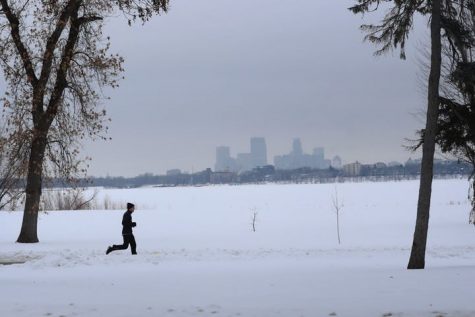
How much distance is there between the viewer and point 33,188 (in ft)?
69.2

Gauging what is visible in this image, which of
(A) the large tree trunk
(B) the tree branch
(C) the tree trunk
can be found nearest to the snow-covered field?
(A) the large tree trunk

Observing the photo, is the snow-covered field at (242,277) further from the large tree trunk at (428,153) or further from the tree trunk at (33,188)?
the tree trunk at (33,188)

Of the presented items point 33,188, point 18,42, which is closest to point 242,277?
point 33,188

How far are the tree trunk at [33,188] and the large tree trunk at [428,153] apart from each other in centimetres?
1364

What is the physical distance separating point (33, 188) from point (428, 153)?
1460cm

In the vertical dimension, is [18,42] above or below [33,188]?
above

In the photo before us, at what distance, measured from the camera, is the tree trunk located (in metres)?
20.6

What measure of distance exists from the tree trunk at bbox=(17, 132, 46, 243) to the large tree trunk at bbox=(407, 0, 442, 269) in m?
13.6

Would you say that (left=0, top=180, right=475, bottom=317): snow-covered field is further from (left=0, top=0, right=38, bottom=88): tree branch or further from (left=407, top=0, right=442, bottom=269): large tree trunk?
(left=0, top=0, right=38, bottom=88): tree branch

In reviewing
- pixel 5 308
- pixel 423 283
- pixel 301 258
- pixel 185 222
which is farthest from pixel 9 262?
pixel 185 222

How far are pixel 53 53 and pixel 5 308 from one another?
523 inches

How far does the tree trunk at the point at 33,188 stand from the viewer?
67.6 ft

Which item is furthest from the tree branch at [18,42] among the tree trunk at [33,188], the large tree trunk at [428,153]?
the large tree trunk at [428,153]

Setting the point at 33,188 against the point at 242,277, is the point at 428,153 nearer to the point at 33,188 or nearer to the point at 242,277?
the point at 242,277
